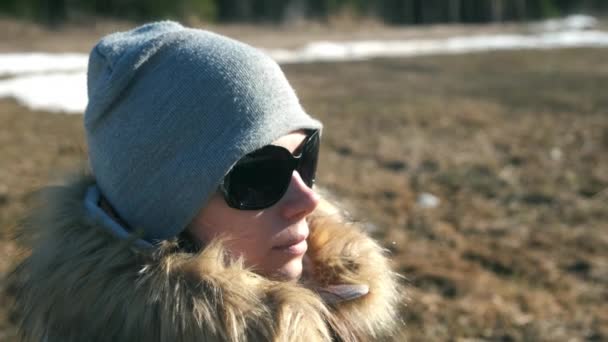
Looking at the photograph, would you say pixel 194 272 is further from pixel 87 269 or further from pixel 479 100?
pixel 479 100

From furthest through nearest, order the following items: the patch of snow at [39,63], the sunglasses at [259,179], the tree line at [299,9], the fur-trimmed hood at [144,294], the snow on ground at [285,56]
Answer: the tree line at [299,9] → the patch of snow at [39,63] → the snow on ground at [285,56] → the sunglasses at [259,179] → the fur-trimmed hood at [144,294]

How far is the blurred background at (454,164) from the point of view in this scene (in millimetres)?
3184

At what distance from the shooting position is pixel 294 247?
5.14ft

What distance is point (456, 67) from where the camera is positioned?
12.7 m

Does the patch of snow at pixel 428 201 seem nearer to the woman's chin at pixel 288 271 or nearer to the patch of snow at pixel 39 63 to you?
the woman's chin at pixel 288 271

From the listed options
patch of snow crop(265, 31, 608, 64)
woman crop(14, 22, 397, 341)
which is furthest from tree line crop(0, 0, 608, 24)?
woman crop(14, 22, 397, 341)

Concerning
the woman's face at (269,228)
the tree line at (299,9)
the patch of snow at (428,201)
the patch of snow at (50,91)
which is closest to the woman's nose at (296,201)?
the woman's face at (269,228)

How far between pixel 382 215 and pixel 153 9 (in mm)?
16617

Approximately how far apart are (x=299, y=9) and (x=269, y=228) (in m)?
23.0

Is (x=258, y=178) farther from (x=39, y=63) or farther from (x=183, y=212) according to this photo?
(x=39, y=63)

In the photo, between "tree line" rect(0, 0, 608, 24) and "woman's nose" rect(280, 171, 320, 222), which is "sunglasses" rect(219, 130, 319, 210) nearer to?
"woman's nose" rect(280, 171, 320, 222)

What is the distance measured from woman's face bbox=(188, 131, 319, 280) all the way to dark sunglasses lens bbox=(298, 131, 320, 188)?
0.11 feet

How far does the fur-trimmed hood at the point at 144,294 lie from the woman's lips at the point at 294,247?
0.08 meters

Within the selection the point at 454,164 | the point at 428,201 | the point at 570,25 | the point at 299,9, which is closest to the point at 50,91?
the point at 454,164
